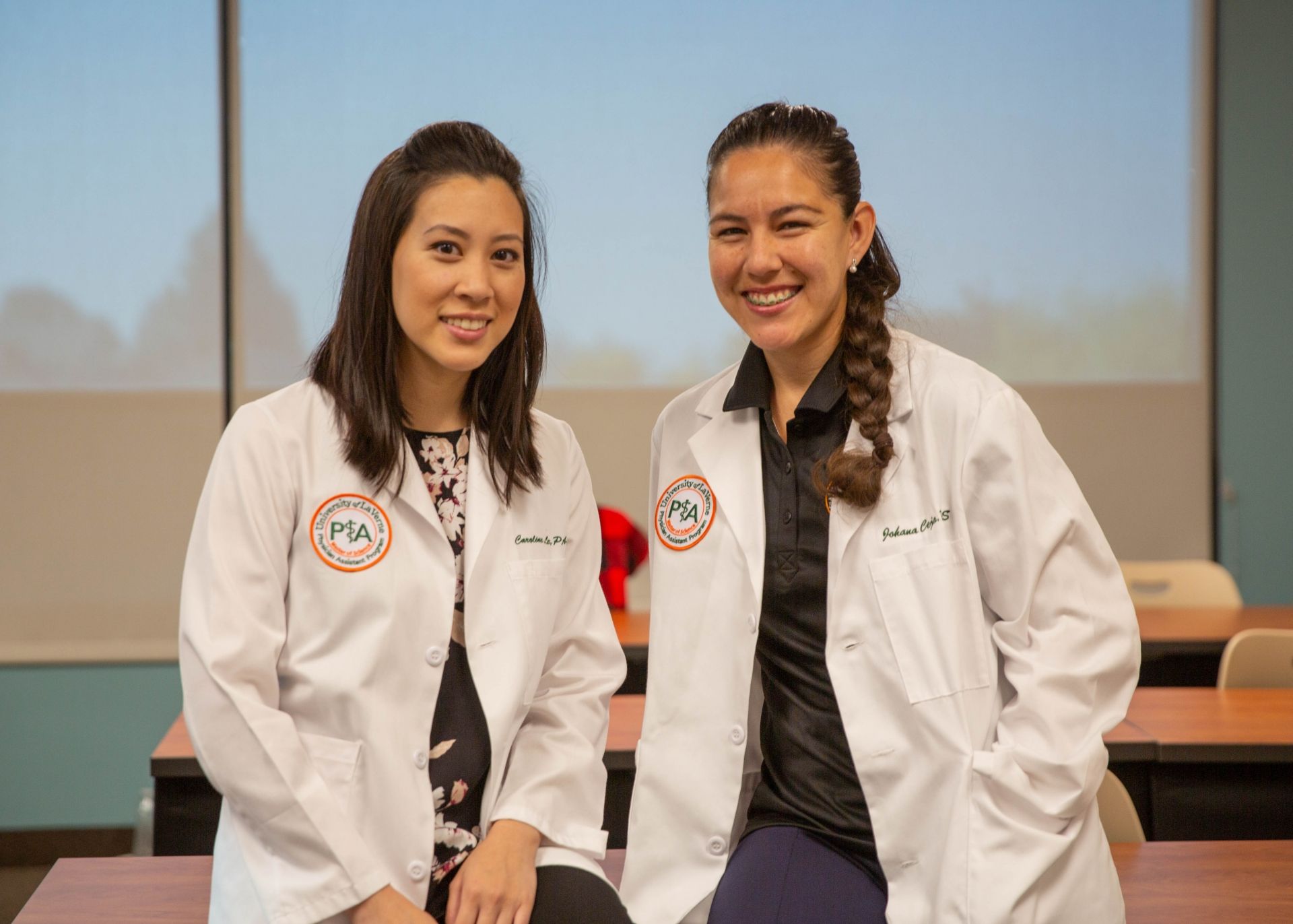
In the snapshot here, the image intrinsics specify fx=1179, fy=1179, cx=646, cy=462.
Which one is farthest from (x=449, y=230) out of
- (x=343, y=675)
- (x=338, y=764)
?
(x=338, y=764)

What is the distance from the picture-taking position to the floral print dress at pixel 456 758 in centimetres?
147

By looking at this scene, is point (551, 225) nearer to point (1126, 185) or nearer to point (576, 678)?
point (1126, 185)

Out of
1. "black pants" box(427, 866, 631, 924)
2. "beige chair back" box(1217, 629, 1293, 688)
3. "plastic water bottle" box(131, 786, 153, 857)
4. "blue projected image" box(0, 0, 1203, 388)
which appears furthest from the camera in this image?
"blue projected image" box(0, 0, 1203, 388)

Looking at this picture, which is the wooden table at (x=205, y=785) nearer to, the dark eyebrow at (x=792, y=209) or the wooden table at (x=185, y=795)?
the wooden table at (x=185, y=795)

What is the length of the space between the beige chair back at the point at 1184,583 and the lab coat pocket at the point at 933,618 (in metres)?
2.62

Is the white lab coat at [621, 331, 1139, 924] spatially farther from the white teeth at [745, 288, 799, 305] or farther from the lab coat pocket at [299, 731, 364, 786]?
the lab coat pocket at [299, 731, 364, 786]

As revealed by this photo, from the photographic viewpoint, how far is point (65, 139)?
4406mm

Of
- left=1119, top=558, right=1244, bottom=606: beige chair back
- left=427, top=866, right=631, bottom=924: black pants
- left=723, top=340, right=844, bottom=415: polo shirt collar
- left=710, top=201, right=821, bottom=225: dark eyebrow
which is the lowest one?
left=427, top=866, right=631, bottom=924: black pants

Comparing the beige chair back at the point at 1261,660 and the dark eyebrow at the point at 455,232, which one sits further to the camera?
the beige chair back at the point at 1261,660

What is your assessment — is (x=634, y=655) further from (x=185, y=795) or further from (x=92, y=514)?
(x=92, y=514)

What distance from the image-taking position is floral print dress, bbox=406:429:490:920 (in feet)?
4.83

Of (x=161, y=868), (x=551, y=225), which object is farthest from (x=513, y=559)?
(x=551, y=225)

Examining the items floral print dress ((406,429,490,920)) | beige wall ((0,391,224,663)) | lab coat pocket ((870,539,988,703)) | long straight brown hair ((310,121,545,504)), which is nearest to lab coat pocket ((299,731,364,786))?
floral print dress ((406,429,490,920))

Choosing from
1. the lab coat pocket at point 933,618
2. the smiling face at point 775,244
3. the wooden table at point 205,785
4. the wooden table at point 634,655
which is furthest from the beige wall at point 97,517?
the lab coat pocket at point 933,618
